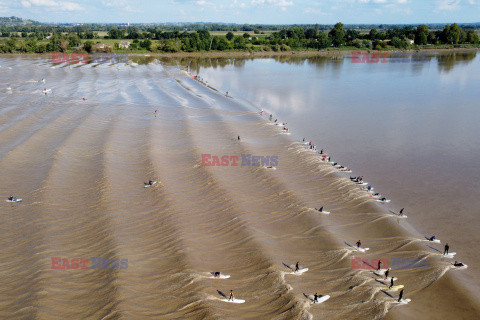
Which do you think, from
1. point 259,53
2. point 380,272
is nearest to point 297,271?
point 380,272

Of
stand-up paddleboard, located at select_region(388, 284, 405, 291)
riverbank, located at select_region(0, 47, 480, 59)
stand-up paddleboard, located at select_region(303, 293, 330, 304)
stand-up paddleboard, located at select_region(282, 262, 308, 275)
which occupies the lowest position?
stand-up paddleboard, located at select_region(303, 293, 330, 304)

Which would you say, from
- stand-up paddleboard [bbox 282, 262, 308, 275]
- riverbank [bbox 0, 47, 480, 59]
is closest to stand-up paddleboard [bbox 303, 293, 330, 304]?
stand-up paddleboard [bbox 282, 262, 308, 275]

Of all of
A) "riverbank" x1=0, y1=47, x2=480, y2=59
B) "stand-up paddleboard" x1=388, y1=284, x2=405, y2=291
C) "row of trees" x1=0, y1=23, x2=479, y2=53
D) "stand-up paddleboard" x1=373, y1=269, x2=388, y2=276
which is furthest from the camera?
"row of trees" x1=0, y1=23, x2=479, y2=53

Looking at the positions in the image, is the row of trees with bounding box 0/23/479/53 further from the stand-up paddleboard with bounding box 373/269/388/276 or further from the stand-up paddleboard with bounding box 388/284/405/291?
the stand-up paddleboard with bounding box 388/284/405/291

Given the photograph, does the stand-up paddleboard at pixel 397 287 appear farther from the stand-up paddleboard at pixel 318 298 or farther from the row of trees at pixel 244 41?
the row of trees at pixel 244 41

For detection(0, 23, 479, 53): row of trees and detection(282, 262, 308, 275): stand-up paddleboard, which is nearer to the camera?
detection(282, 262, 308, 275): stand-up paddleboard

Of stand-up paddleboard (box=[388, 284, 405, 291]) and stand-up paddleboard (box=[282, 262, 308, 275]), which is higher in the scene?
stand-up paddleboard (box=[282, 262, 308, 275])

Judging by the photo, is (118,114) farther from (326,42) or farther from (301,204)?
(326,42)

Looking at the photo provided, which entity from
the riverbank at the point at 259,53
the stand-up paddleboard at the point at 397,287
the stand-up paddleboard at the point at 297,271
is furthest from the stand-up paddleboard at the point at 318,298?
the riverbank at the point at 259,53

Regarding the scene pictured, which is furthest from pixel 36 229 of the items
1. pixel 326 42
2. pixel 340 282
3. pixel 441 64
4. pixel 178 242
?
pixel 326 42

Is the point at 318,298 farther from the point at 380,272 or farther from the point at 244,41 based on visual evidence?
the point at 244,41

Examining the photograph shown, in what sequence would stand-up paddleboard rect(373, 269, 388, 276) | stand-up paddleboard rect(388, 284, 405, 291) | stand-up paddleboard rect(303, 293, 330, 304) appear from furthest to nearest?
stand-up paddleboard rect(373, 269, 388, 276)
stand-up paddleboard rect(388, 284, 405, 291)
stand-up paddleboard rect(303, 293, 330, 304)

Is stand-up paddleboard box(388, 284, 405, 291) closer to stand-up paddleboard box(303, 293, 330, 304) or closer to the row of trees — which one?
stand-up paddleboard box(303, 293, 330, 304)
